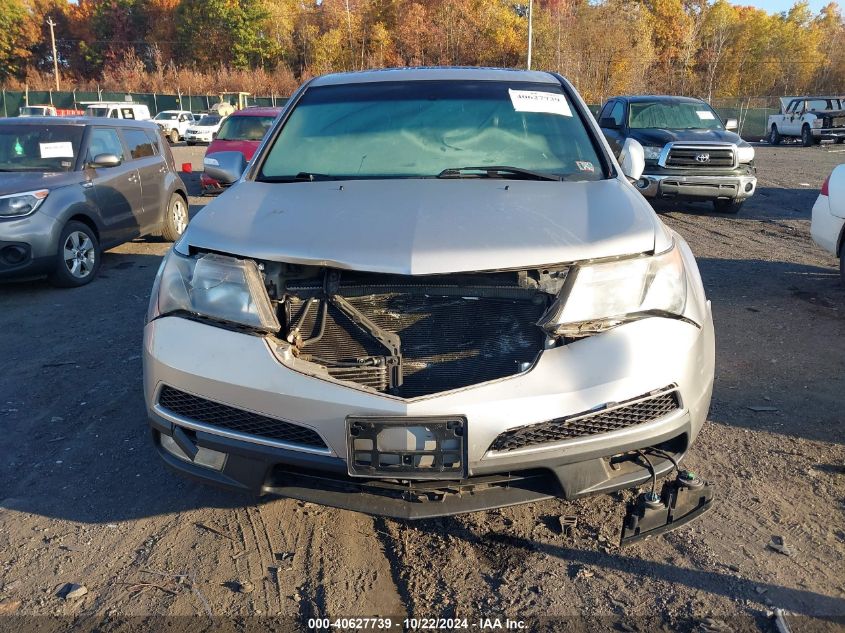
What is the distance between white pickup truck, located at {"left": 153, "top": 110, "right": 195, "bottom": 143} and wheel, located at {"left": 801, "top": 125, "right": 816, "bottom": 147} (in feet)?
98.0

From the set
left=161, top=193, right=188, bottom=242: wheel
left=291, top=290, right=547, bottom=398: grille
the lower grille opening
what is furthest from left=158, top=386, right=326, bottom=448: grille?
left=161, top=193, right=188, bottom=242: wheel

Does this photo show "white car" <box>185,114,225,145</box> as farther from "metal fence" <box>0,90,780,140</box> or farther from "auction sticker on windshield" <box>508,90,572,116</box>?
"auction sticker on windshield" <box>508,90,572,116</box>

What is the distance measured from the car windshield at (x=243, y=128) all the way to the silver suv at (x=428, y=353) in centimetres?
1142

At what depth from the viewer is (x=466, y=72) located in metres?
4.12

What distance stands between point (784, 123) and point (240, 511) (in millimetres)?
35488

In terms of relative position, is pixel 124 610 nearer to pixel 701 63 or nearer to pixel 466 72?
pixel 466 72

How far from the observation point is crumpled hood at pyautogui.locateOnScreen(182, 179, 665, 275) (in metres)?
2.36

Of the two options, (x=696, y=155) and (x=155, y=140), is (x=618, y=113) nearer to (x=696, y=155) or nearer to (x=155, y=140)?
(x=696, y=155)

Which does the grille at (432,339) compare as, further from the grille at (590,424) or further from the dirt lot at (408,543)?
the dirt lot at (408,543)

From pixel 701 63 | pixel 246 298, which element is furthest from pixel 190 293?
pixel 701 63

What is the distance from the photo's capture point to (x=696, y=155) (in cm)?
1055

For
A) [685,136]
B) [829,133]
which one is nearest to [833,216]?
[685,136]

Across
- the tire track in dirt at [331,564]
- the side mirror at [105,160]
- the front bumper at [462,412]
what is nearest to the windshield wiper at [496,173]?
the front bumper at [462,412]

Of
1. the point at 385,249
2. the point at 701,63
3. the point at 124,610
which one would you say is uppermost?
the point at 701,63
